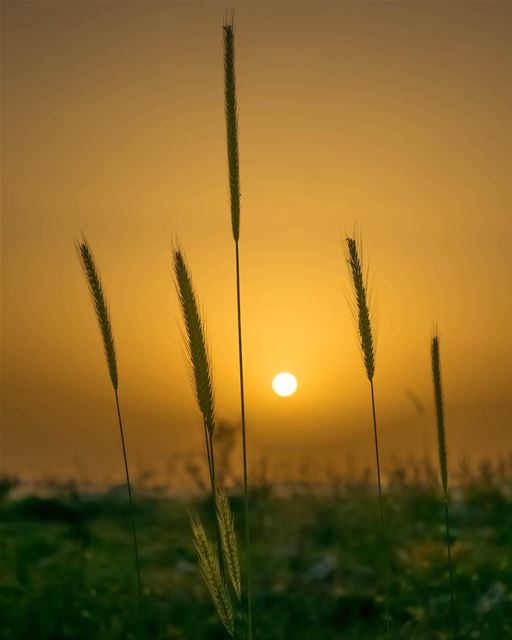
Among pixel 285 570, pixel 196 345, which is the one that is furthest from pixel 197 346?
pixel 285 570

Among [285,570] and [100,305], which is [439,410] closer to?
[100,305]

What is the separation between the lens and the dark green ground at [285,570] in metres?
5.92

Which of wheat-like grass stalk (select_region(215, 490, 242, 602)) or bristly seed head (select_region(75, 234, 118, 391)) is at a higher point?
bristly seed head (select_region(75, 234, 118, 391))

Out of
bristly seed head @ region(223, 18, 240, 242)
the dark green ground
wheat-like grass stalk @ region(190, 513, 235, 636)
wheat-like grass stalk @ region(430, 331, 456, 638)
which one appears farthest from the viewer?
the dark green ground

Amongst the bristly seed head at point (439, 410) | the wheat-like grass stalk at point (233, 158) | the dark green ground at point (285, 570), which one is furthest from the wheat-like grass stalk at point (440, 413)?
the dark green ground at point (285, 570)

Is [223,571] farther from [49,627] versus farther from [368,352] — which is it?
[49,627]

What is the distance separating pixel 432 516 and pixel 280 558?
1.50 metres

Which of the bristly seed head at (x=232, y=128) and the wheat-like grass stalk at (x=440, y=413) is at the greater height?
the bristly seed head at (x=232, y=128)

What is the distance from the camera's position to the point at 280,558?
7.25 m

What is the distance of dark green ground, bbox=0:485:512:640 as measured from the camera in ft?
19.4

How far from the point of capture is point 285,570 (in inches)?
276

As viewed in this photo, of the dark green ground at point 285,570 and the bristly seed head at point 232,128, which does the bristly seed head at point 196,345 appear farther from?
the dark green ground at point 285,570

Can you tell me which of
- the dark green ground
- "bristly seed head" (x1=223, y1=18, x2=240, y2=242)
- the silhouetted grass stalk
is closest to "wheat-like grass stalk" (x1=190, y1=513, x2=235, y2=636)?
the silhouetted grass stalk

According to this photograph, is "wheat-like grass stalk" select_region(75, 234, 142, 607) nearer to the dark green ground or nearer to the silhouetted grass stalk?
the silhouetted grass stalk
